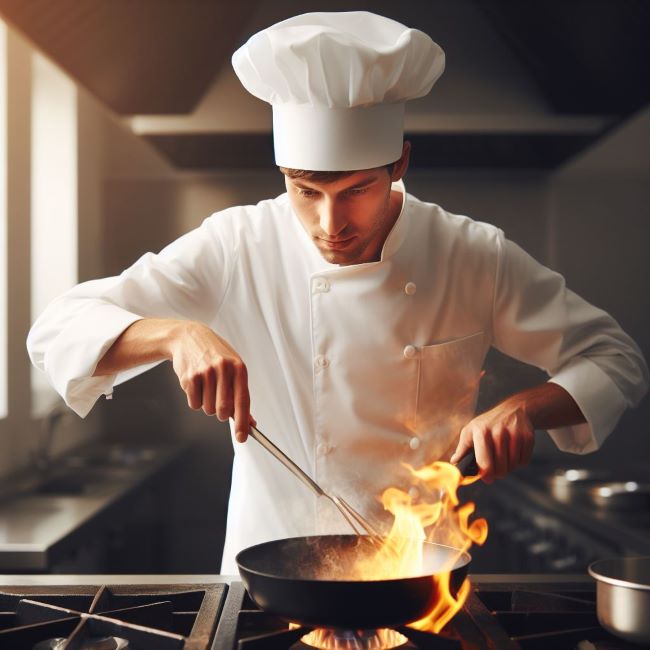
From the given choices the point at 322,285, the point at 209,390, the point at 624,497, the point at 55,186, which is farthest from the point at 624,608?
the point at 55,186

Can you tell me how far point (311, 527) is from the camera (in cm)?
154

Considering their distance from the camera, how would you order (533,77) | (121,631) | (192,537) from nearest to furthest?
(121,631), (533,77), (192,537)

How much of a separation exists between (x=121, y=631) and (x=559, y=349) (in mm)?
844

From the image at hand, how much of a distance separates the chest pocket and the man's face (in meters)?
0.28

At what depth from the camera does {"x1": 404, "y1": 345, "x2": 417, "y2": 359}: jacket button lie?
60.4 inches

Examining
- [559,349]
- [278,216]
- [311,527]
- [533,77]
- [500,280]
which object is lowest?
[311,527]

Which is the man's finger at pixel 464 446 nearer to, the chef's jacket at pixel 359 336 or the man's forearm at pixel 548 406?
the man's forearm at pixel 548 406

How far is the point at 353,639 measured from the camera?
0.99m

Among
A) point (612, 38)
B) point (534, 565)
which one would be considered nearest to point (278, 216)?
point (612, 38)

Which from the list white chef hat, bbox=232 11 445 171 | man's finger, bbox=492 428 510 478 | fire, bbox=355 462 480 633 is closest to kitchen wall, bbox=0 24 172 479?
white chef hat, bbox=232 11 445 171

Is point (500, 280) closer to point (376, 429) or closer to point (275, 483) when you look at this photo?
point (376, 429)

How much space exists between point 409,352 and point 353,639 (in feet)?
2.04

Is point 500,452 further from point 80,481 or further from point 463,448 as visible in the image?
point 80,481

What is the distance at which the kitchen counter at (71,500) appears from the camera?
6.77ft
